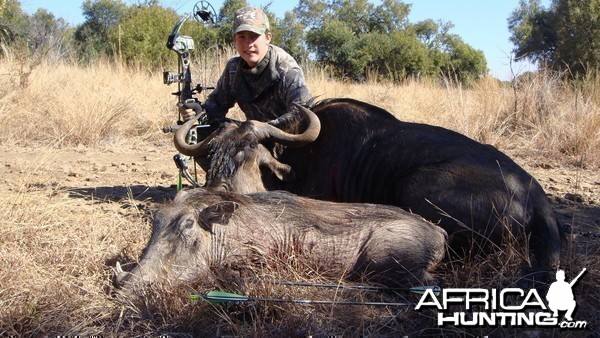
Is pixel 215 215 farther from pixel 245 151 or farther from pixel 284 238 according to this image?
pixel 245 151

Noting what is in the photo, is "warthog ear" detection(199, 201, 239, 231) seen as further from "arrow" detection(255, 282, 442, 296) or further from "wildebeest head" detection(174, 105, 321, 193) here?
"wildebeest head" detection(174, 105, 321, 193)

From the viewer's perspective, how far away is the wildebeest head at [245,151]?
4.71 m

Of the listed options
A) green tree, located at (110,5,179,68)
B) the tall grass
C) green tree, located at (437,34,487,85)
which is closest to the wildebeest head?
the tall grass

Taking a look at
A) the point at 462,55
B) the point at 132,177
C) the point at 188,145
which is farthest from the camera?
the point at 462,55

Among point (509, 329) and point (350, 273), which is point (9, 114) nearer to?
point (350, 273)

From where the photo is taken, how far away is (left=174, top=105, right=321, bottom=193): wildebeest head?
471cm

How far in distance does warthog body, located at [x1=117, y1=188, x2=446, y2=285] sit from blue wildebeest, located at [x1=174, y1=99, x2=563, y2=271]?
452 mm

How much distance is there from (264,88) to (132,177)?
2.24 meters

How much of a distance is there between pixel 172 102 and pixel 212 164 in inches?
268

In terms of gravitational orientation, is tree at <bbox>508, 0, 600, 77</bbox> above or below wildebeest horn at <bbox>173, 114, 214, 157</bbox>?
above

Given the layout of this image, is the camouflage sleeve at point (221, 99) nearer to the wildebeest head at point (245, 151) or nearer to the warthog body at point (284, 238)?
the wildebeest head at point (245, 151)

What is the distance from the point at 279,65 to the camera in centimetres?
598

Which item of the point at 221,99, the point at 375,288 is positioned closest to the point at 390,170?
the point at 375,288

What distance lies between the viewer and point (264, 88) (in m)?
6.10
